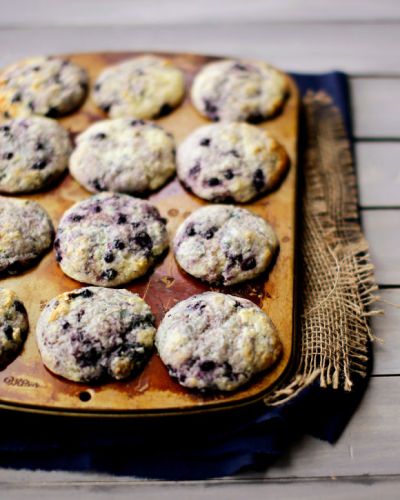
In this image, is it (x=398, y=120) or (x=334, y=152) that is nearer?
(x=334, y=152)

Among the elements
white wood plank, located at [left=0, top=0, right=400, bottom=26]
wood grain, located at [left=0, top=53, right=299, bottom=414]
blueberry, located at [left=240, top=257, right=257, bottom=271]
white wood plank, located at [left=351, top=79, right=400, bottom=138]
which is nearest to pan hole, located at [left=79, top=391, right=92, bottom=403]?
wood grain, located at [left=0, top=53, right=299, bottom=414]

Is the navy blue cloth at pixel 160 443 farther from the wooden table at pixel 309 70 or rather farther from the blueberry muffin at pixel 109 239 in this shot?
the blueberry muffin at pixel 109 239

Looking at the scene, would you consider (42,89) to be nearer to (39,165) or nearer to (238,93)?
(39,165)

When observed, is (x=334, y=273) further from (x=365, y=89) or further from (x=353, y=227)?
(x=365, y=89)

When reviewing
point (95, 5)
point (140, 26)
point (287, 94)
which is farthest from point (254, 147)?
point (95, 5)

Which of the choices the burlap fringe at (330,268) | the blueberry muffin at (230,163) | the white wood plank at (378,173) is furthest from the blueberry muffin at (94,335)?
the white wood plank at (378,173)

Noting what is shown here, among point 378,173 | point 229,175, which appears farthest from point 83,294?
point 378,173
